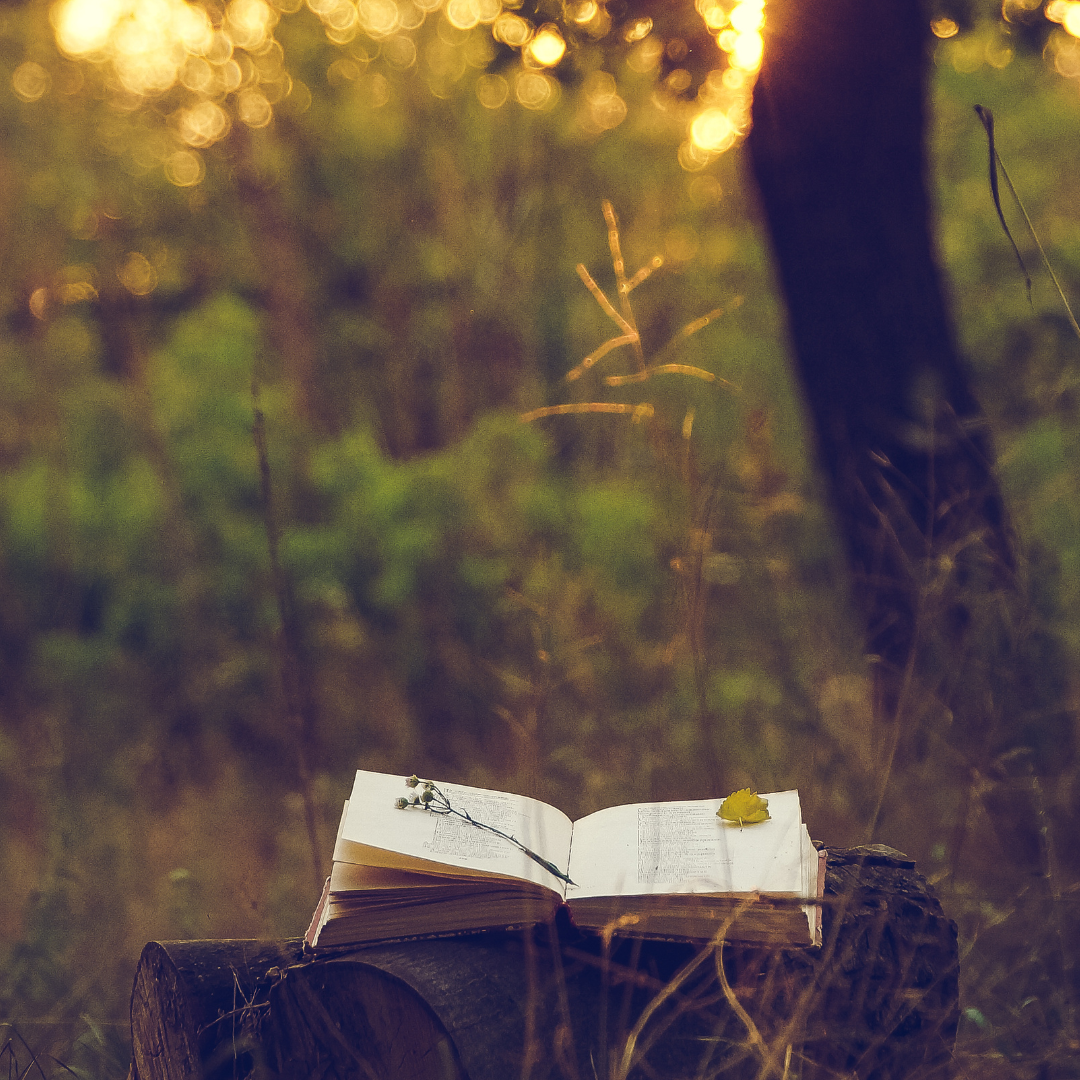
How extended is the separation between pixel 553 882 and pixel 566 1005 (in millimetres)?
119

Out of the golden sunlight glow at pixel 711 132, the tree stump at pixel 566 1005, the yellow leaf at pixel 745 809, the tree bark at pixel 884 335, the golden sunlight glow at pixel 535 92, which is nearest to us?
the tree stump at pixel 566 1005

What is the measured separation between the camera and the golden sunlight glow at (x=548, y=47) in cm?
263

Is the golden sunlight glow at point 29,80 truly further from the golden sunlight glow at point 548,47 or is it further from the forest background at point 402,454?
the golden sunlight glow at point 548,47

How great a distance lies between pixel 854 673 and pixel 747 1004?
69.6 inches

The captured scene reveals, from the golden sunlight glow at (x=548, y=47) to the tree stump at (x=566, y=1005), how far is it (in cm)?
222

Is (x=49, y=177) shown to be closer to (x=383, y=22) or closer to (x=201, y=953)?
(x=383, y=22)

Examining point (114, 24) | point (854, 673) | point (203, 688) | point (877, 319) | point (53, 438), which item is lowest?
point (854, 673)

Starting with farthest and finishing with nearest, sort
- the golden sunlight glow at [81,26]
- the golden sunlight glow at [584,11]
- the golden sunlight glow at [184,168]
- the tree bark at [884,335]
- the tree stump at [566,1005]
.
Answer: the golden sunlight glow at [184,168] < the golden sunlight glow at [81,26] < the golden sunlight glow at [584,11] < the tree bark at [884,335] < the tree stump at [566,1005]

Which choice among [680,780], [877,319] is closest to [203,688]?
[680,780]

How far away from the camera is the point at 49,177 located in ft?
16.6

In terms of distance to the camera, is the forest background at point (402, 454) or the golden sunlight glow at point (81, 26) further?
the golden sunlight glow at point (81, 26)

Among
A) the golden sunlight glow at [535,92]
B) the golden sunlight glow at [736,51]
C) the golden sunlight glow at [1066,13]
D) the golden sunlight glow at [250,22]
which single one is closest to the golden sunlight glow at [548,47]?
the golden sunlight glow at [736,51]

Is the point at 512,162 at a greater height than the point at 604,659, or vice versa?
the point at 512,162

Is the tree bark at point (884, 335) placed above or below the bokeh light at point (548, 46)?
below
